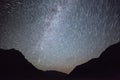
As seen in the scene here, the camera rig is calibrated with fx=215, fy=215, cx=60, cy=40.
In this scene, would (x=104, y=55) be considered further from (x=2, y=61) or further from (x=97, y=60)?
(x=2, y=61)

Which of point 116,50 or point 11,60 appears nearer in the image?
point 116,50

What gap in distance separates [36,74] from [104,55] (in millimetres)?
20454

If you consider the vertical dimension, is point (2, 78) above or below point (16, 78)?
above

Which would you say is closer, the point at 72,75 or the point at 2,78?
the point at 2,78

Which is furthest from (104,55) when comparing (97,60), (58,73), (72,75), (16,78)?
(16,78)

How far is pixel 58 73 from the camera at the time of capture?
237 feet

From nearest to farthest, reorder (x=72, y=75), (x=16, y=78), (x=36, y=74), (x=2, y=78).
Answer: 1. (x=2, y=78)
2. (x=16, y=78)
3. (x=36, y=74)
4. (x=72, y=75)

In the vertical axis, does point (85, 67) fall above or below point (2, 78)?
below

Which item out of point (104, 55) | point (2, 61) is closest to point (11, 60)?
point (2, 61)

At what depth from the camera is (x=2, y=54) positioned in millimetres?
67688

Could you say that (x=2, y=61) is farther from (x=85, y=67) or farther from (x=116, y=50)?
(x=116, y=50)

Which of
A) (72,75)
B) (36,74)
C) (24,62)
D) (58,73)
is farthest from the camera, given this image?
(58,73)

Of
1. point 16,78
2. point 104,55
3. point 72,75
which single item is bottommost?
point 72,75

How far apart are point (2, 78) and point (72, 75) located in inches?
1062
